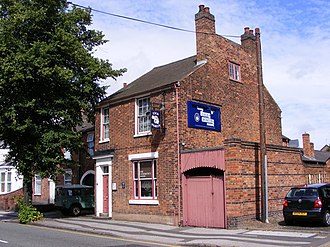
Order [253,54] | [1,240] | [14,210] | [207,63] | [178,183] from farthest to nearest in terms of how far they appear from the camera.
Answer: [14,210] < [253,54] < [207,63] < [178,183] < [1,240]

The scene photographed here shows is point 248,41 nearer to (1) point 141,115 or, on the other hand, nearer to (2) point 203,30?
(2) point 203,30

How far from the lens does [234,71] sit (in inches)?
920

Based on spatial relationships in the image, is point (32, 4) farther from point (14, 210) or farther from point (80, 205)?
point (14, 210)

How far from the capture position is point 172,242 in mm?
13258

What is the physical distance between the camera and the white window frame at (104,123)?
23520 millimetres

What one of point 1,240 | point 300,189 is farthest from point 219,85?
point 1,240

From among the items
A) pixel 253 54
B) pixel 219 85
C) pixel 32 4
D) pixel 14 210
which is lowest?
pixel 14 210

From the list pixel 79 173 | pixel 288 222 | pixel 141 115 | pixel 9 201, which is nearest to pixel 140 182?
pixel 141 115

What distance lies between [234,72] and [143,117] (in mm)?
6302

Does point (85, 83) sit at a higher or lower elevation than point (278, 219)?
higher

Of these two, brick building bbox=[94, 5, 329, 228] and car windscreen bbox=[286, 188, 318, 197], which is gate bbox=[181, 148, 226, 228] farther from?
car windscreen bbox=[286, 188, 318, 197]

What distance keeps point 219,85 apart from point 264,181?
21.1ft

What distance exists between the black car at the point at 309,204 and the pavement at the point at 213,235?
26.7 inches

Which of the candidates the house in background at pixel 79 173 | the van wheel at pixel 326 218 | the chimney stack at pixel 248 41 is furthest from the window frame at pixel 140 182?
the chimney stack at pixel 248 41
